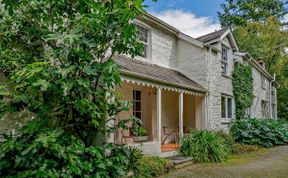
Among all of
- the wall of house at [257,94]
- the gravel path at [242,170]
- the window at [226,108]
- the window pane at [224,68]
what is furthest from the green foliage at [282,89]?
the gravel path at [242,170]

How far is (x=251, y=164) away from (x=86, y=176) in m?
7.27

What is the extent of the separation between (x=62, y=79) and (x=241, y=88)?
15.0 m

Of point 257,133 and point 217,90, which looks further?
point 257,133

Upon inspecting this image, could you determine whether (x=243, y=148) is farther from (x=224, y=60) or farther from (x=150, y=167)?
(x=150, y=167)

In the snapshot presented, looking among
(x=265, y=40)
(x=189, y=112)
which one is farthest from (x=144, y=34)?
(x=265, y=40)

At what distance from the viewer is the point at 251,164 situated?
11.2m

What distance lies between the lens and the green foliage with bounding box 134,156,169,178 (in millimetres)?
8346

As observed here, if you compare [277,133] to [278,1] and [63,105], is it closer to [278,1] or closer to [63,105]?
[63,105]

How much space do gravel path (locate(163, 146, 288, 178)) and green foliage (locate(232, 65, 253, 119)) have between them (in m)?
6.51

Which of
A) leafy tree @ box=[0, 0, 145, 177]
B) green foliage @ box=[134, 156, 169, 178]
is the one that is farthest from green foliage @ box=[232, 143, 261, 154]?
leafy tree @ box=[0, 0, 145, 177]

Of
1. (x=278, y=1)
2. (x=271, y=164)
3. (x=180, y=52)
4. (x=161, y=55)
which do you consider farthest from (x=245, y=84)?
(x=278, y=1)

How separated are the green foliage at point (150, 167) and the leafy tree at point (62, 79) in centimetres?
78

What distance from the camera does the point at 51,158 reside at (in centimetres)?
653

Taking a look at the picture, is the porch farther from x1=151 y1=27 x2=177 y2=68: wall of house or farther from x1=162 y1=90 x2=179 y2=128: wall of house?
x1=151 y1=27 x2=177 y2=68: wall of house
